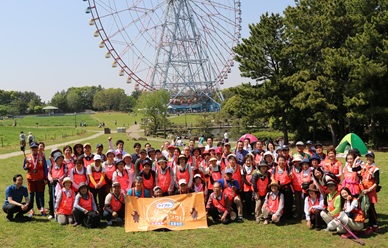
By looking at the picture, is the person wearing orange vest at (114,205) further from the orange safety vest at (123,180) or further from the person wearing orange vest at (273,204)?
the person wearing orange vest at (273,204)

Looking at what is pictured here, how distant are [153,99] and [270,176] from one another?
3742 centimetres

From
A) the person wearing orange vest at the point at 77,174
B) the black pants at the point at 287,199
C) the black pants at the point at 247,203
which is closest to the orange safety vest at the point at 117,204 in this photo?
the person wearing orange vest at the point at 77,174

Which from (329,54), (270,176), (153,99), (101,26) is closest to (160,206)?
(270,176)

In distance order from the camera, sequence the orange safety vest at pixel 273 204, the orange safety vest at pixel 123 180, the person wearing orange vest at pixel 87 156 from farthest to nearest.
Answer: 1. the person wearing orange vest at pixel 87 156
2. the orange safety vest at pixel 123 180
3. the orange safety vest at pixel 273 204

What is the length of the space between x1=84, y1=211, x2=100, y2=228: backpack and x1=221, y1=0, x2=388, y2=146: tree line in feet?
60.6

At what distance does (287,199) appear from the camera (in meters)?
8.18

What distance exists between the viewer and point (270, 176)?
8.24 metres

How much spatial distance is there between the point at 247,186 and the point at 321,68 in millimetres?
18960

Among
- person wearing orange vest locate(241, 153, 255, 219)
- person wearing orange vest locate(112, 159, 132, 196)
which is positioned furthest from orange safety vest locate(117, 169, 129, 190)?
person wearing orange vest locate(241, 153, 255, 219)

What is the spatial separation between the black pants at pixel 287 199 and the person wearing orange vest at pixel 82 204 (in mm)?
3988

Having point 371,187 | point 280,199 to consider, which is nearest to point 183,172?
point 280,199

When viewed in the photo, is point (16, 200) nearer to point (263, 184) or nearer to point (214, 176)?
point (214, 176)

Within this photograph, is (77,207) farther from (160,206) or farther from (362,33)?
(362,33)

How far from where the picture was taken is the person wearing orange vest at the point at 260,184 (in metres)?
8.15
